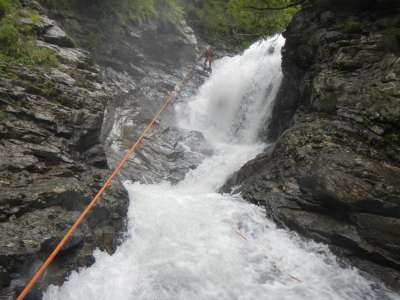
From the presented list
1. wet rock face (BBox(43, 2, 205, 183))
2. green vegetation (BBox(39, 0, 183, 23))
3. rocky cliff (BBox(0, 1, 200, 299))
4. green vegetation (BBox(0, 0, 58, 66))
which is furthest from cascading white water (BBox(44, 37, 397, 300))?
green vegetation (BBox(39, 0, 183, 23))

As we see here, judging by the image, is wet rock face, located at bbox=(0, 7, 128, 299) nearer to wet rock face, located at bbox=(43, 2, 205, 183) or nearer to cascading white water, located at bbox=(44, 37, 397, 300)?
cascading white water, located at bbox=(44, 37, 397, 300)

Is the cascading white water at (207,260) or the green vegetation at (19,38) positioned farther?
the green vegetation at (19,38)

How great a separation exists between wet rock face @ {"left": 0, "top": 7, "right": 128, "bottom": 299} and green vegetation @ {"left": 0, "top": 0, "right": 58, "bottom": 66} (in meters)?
0.31

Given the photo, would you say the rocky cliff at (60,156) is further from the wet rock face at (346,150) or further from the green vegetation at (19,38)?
the wet rock face at (346,150)

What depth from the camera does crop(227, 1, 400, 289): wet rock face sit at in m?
5.55

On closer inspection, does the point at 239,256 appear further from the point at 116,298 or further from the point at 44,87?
the point at 44,87

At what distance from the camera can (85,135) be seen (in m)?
6.69

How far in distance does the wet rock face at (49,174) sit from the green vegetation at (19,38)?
1.00 feet

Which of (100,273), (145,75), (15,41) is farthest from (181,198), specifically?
(145,75)

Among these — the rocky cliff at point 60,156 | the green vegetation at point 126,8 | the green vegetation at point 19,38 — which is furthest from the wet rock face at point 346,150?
the green vegetation at point 126,8

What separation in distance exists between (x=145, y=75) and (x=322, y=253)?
452 inches

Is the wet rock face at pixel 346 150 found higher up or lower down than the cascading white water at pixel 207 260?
higher up

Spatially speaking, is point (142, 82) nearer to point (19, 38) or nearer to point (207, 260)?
point (19, 38)

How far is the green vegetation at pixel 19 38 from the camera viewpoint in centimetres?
702
